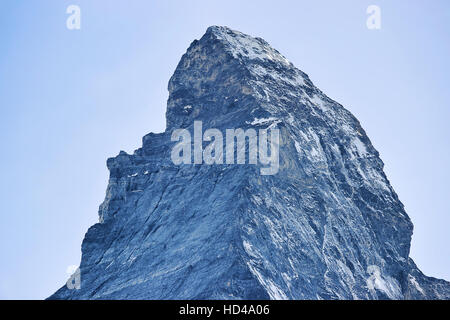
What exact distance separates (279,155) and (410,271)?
26.9 m

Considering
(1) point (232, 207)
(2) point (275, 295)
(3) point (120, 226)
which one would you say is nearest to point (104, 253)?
(3) point (120, 226)
